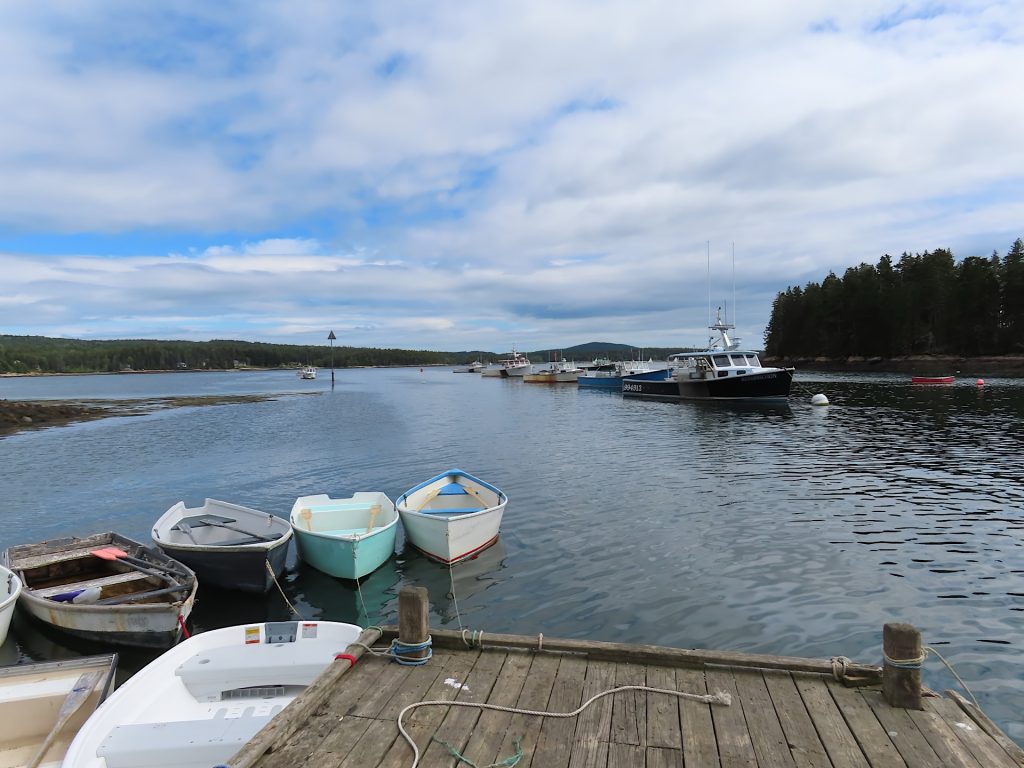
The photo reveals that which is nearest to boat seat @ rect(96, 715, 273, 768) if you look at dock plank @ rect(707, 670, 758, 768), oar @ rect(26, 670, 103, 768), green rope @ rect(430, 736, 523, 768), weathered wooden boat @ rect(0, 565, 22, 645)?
oar @ rect(26, 670, 103, 768)

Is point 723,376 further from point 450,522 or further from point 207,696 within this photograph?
point 207,696

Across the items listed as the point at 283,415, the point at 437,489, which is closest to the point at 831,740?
the point at 437,489

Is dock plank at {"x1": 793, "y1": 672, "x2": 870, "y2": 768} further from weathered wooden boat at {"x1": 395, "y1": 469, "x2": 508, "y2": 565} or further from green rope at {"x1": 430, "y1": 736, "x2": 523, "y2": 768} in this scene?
weathered wooden boat at {"x1": 395, "y1": 469, "x2": 508, "y2": 565}

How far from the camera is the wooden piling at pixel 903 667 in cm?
481

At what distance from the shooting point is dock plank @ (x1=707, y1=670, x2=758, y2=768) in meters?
4.27

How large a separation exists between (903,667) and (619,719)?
2457mm

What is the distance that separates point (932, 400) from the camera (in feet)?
156

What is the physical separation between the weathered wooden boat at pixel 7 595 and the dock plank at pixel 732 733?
11159 millimetres

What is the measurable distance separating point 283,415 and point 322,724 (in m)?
48.2

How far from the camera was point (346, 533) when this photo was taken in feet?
43.7

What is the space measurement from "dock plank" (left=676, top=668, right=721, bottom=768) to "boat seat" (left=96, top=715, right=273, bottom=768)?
4.23m

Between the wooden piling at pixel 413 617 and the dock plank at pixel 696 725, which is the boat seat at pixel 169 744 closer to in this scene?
the wooden piling at pixel 413 617

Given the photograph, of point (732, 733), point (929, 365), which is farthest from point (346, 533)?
point (929, 365)

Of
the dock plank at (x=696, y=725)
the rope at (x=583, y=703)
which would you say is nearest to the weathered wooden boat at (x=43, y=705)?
the rope at (x=583, y=703)
